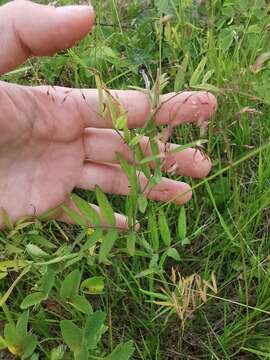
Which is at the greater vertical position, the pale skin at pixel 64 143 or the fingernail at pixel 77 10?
the fingernail at pixel 77 10

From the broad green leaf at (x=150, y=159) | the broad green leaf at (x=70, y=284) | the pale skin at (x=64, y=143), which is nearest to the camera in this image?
the broad green leaf at (x=150, y=159)

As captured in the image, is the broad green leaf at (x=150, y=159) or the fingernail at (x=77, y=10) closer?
the broad green leaf at (x=150, y=159)

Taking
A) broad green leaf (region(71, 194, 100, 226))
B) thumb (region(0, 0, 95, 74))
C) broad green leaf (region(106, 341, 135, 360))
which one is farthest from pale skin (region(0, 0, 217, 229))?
broad green leaf (region(106, 341, 135, 360))

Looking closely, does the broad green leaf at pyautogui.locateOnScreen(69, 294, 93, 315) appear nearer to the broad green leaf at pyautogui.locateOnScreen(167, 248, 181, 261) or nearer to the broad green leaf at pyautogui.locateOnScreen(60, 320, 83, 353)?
the broad green leaf at pyautogui.locateOnScreen(60, 320, 83, 353)

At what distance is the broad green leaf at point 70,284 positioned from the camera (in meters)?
1.04

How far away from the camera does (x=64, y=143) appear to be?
134 cm

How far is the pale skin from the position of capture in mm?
1203

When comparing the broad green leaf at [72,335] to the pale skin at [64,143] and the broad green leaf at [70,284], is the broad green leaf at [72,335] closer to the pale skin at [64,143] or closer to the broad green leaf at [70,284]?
the broad green leaf at [70,284]

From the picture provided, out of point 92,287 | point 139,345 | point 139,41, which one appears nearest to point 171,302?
point 92,287

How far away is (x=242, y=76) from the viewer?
1416 mm

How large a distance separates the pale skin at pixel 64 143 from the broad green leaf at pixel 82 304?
163 mm

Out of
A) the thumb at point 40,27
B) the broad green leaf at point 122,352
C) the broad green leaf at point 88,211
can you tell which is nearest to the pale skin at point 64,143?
the thumb at point 40,27

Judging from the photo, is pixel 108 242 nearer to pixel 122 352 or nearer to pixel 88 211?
pixel 88 211

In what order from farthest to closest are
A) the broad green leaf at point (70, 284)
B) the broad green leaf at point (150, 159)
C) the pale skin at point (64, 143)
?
1. the pale skin at point (64, 143)
2. the broad green leaf at point (70, 284)
3. the broad green leaf at point (150, 159)
